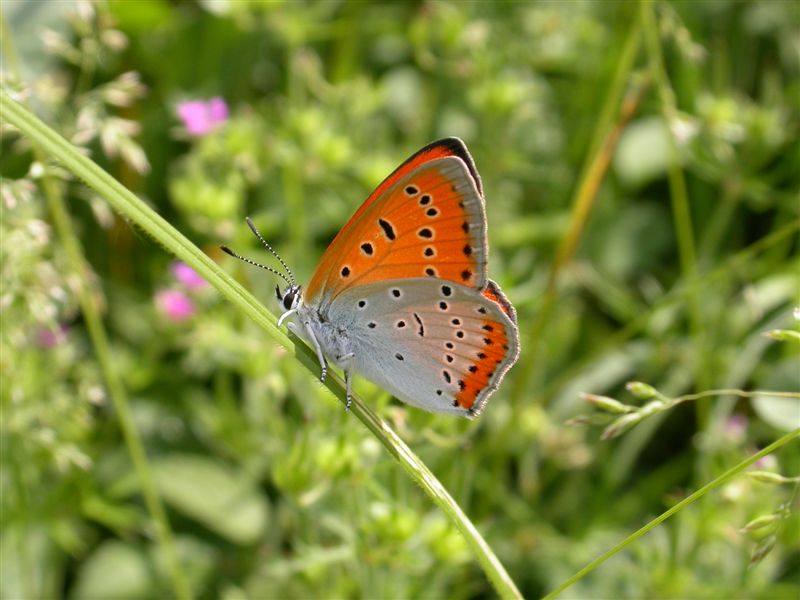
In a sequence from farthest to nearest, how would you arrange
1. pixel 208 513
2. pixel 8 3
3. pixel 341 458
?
pixel 8 3, pixel 208 513, pixel 341 458

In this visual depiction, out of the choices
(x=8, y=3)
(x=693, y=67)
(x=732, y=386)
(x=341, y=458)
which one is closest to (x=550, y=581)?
(x=732, y=386)

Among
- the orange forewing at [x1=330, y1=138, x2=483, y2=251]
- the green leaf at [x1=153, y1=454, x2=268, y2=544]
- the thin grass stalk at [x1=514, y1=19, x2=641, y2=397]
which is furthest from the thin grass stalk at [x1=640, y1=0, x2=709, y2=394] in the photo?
the green leaf at [x1=153, y1=454, x2=268, y2=544]

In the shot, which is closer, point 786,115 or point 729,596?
point 729,596

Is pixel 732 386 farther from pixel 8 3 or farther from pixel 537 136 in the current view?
pixel 8 3

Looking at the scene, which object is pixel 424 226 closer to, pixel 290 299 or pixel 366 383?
pixel 290 299

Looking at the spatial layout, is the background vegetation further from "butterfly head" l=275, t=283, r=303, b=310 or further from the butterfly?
"butterfly head" l=275, t=283, r=303, b=310

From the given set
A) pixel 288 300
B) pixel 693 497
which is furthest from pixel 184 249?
pixel 693 497
